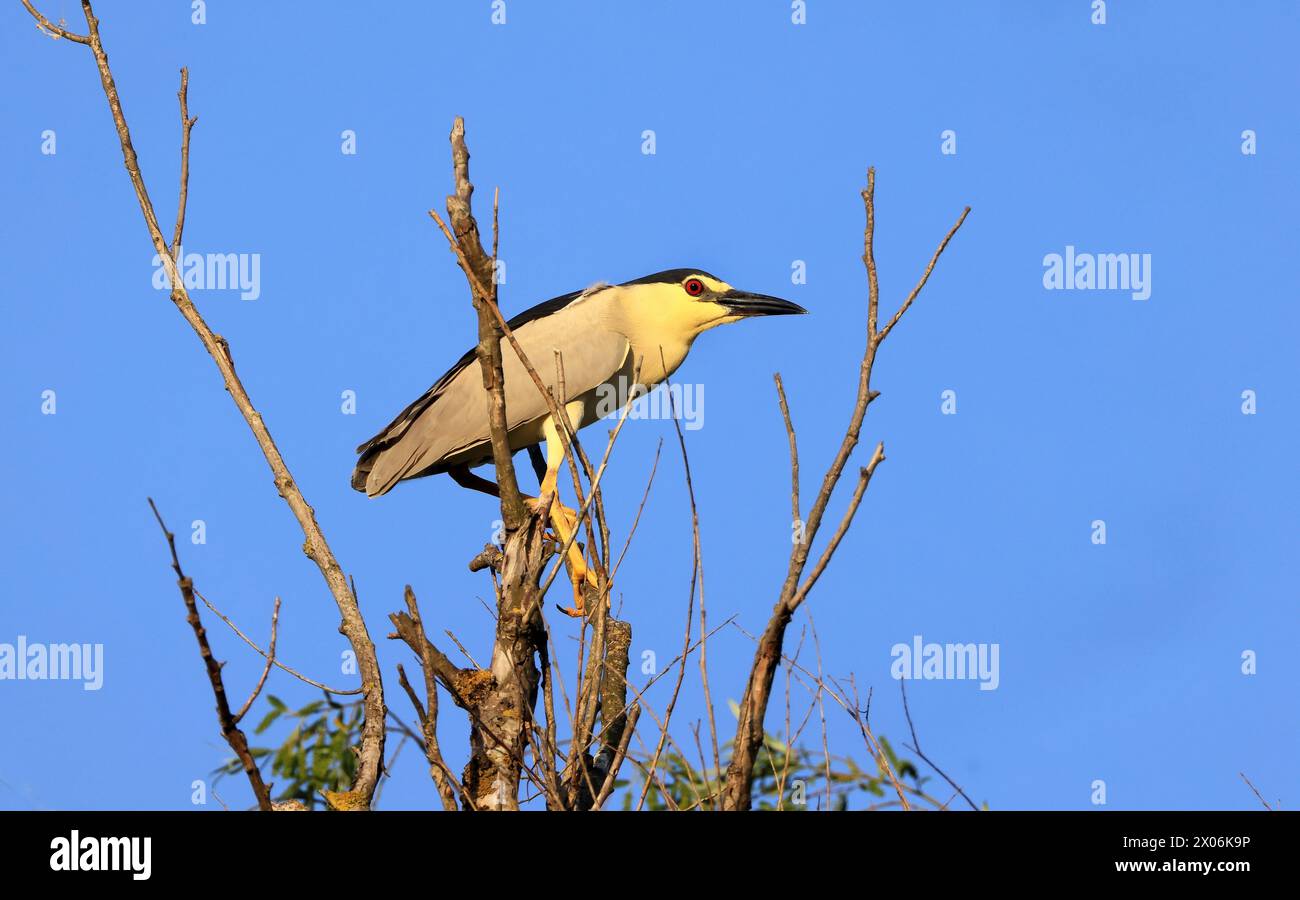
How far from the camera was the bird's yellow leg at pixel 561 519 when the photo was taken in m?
5.51

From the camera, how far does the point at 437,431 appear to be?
21.0 ft

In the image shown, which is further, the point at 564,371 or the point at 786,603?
the point at 564,371

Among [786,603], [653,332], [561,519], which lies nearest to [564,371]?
[561,519]

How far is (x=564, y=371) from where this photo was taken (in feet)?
19.6

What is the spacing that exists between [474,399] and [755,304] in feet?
5.05

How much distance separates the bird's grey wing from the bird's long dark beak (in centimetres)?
64

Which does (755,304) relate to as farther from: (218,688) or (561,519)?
(218,688)

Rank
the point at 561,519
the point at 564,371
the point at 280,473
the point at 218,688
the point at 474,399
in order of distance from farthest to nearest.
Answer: the point at 474,399 < the point at 564,371 < the point at 561,519 < the point at 280,473 < the point at 218,688

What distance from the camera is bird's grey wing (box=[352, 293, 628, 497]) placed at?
6.36m

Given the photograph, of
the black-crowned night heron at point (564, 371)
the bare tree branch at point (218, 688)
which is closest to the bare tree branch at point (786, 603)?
the bare tree branch at point (218, 688)
